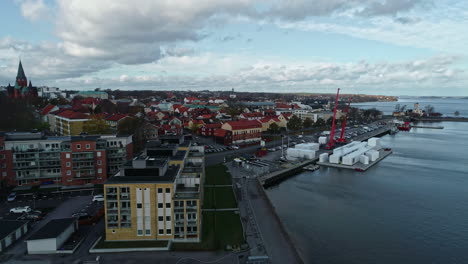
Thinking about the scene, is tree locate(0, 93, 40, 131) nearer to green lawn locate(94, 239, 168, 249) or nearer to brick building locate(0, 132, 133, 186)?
brick building locate(0, 132, 133, 186)

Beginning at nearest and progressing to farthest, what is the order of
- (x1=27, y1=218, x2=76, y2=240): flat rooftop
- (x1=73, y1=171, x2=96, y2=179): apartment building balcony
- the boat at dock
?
(x1=27, y1=218, x2=76, y2=240): flat rooftop → (x1=73, y1=171, x2=96, y2=179): apartment building balcony → the boat at dock

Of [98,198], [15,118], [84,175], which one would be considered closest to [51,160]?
[84,175]

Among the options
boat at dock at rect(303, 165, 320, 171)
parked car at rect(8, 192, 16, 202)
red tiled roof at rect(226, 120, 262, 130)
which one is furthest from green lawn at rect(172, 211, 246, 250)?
red tiled roof at rect(226, 120, 262, 130)

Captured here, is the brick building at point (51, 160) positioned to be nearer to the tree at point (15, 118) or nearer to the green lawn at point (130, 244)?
the green lawn at point (130, 244)

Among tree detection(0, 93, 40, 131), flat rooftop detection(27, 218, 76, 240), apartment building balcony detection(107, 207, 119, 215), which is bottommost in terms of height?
flat rooftop detection(27, 218, 76, 240)

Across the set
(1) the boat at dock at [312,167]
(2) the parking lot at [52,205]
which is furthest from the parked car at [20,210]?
A: (1) the boat at dock at [312,167]

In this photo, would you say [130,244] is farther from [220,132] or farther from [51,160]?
[220,132]
